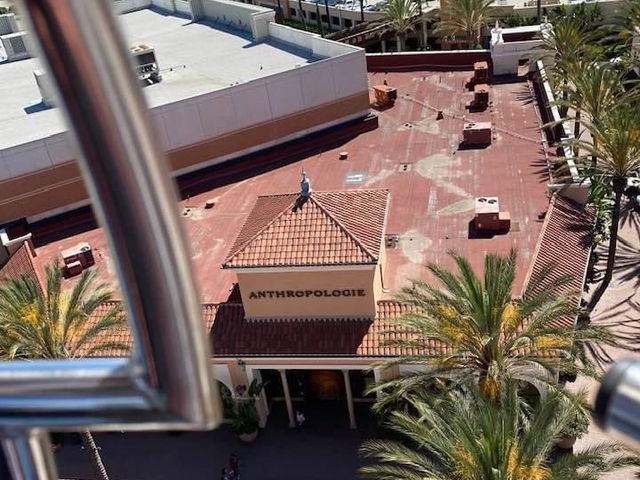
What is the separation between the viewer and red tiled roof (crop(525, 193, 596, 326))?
2152 cm

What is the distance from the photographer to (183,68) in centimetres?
3750

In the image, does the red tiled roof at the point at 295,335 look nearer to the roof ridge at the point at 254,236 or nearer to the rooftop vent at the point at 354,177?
the roof ridge at the point at 254,236

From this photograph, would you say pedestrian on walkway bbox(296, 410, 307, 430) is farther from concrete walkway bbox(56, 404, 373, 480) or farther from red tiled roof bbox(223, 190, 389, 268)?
red tiled roof bbox(223, 190, 389, 268)

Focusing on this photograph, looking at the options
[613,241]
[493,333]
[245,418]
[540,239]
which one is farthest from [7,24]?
[493,333]

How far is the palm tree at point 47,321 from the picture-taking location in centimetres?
1755

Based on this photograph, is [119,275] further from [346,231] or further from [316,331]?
[316,331]

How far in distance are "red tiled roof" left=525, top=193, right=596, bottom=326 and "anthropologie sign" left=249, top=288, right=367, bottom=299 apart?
5.44m

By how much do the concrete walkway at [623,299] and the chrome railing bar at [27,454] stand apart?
2083 cm

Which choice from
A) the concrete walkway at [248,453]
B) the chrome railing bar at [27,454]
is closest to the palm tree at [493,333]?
the concrete walkway at [248,453]

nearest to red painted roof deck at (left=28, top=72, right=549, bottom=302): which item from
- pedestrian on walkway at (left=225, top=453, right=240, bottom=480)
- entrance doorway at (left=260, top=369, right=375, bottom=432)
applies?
entrance doorway at (left=260, top=369, right=375, bottom=432)

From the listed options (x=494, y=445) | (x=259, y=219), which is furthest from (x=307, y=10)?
(x=494, y=445)

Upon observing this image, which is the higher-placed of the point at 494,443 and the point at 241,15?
the point at 241,15

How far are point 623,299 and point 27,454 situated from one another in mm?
26900

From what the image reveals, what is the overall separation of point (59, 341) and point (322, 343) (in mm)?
7218
